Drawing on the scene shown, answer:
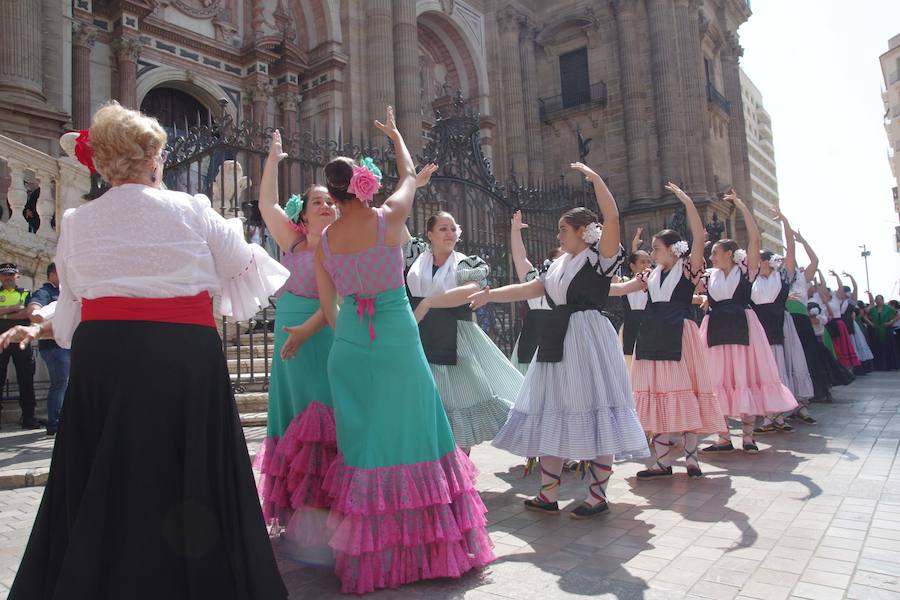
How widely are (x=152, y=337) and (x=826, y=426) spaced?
8136 millimetres

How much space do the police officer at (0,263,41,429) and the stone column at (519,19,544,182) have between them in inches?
771

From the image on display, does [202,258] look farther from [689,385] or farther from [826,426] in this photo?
[826,426]

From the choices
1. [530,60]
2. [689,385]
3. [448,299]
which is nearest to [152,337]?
[448,299]

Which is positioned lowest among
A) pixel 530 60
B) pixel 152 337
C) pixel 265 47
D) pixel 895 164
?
pixel 152 337

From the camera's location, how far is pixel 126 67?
14766 millimetres

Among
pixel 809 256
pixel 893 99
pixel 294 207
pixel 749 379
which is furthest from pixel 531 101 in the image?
pixel 893 99

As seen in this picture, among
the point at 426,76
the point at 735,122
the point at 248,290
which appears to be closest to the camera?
the point at 248,290

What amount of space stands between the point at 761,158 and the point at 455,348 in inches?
3806

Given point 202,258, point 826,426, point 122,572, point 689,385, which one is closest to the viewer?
point 122,572

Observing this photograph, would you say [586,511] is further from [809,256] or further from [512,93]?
[512,93]

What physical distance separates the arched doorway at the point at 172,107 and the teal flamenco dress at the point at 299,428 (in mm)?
13894

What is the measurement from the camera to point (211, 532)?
7.94 feet

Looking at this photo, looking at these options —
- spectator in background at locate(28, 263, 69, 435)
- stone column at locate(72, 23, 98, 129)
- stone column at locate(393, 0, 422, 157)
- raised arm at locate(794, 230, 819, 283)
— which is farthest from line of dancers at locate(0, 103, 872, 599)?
stone column at locate(393, 0, 422, 157)

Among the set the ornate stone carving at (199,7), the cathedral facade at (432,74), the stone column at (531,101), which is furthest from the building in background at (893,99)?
the ornate stone carving at (199,7)
